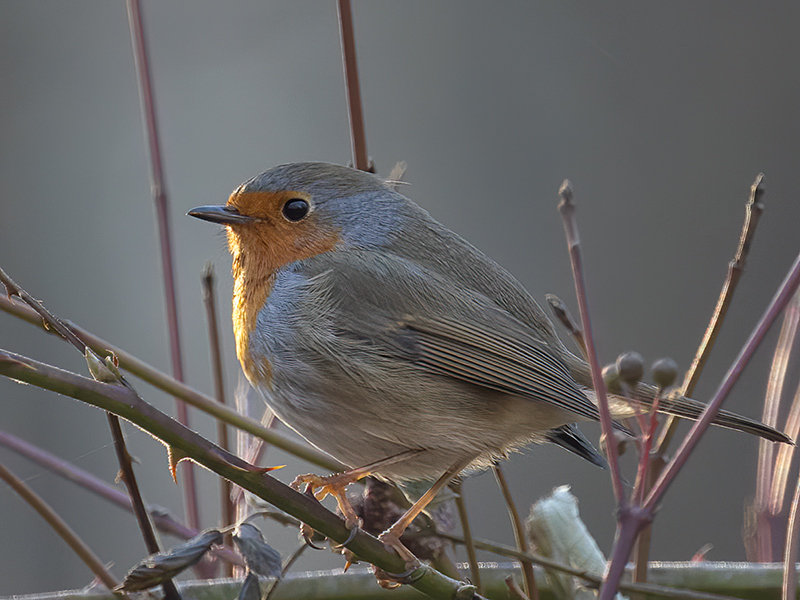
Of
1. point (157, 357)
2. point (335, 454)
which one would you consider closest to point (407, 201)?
point (335, 454)

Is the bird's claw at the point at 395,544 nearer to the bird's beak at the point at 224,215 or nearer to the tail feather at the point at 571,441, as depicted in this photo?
the tail feather at the point at 571,441

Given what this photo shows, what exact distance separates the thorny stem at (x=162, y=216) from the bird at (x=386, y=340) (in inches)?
5.6

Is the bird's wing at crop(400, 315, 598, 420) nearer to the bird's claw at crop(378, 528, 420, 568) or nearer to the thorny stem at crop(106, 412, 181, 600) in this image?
the bird's claw at crop(378, 528, 420, 568)

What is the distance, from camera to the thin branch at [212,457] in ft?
2.35

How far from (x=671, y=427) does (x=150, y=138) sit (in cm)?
81

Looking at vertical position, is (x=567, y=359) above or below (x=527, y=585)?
above

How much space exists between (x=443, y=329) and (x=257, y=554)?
80 centimetres

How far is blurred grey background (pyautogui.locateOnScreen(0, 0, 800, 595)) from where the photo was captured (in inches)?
149

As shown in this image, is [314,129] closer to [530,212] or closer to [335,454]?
[530,212]

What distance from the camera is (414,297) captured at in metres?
1.63

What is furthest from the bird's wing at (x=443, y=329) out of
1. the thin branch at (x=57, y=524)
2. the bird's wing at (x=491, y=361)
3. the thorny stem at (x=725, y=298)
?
the thin branch at (x=57, y=524)

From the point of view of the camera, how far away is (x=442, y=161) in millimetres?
4383

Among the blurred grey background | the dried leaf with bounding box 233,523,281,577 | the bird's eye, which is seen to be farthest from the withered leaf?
the blurred grey background

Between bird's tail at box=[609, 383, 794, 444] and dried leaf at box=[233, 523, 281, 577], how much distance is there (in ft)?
1.79
